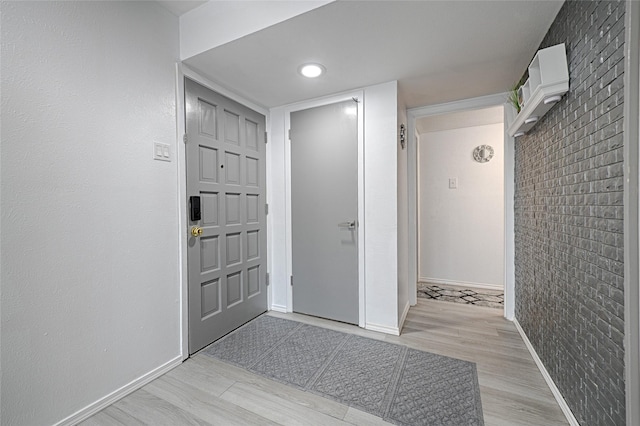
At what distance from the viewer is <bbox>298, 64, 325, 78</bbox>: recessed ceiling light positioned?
1.92 meters

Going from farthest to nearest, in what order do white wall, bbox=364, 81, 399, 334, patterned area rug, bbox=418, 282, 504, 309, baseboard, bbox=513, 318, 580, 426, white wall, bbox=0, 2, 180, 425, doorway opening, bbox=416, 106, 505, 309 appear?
doorway opening, bbox=416, 106, 505, 309, patterned area rug, bbox=418, 282, 504, 309, white wall, bbox=364, 81, 399, 334, baseboard, bbox=513, 318, 580, 426, white wall, bbox=0, 2, 180, 425

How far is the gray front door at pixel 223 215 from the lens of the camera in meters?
1.94

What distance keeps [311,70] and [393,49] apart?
0.59 meters

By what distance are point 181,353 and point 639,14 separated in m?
2.68

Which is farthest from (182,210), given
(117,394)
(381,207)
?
(381,207)

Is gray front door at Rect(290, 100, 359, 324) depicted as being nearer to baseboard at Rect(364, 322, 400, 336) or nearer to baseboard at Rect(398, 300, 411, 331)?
baseboard at Rect(364, 322, 400, 336)

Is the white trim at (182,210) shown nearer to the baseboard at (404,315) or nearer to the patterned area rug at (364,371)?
the patterned area rug at (364,371)

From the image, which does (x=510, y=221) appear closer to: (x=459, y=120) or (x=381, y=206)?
(x=381, y=206)

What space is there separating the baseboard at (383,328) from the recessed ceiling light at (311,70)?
6.72ft

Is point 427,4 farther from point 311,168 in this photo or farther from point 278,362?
point 278,362

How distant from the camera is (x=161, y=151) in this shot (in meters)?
1.69

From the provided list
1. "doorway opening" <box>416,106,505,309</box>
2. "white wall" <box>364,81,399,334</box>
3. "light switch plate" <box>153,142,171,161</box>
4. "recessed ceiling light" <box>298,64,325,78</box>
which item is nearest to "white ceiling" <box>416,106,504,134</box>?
"doorway opening" <box>416,106,505,309</box>

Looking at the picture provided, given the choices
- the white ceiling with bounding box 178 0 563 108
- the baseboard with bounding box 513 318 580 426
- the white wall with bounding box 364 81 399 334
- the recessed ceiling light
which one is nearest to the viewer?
the baseboard with bounding box 513 318 580 426

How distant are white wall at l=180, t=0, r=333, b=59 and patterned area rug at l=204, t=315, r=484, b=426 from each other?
6.78 ft
